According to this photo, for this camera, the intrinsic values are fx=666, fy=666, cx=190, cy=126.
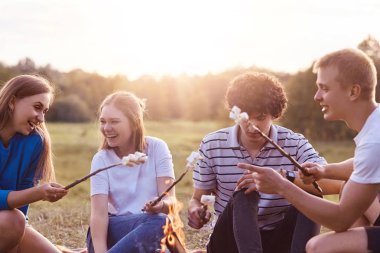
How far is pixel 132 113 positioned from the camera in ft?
17.5

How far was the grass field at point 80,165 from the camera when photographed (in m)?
7.43

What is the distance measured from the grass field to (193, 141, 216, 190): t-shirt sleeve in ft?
3.02

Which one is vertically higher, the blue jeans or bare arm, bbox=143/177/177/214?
bare arm, bbox=143/177/177/214

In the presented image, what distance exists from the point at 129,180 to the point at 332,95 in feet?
6.19

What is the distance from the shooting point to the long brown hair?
516 cm

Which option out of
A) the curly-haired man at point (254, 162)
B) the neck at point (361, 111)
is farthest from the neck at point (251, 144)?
the neck at point (361, 111)

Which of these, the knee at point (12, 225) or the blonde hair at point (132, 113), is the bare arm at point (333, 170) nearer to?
the blonde hair at point (132, 113)

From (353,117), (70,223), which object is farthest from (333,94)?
(70,223)

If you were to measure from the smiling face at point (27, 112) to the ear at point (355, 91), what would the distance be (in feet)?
7.97

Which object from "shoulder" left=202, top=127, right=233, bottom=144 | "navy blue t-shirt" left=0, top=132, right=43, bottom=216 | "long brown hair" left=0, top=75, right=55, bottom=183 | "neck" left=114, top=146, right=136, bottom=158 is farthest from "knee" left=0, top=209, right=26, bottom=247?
"shoulder" left=202, top=127, right=233, bottom=144

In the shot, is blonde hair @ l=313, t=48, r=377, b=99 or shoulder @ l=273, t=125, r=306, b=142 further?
shoulder @ l=273, t=125, r=306, b=142

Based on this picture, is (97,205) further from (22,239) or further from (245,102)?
(245,102)

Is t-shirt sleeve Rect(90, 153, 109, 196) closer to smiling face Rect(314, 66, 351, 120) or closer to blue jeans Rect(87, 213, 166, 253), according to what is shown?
blue jeans Rect(87, 213, 166, 253)

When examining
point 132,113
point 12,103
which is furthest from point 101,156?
point 12,103
